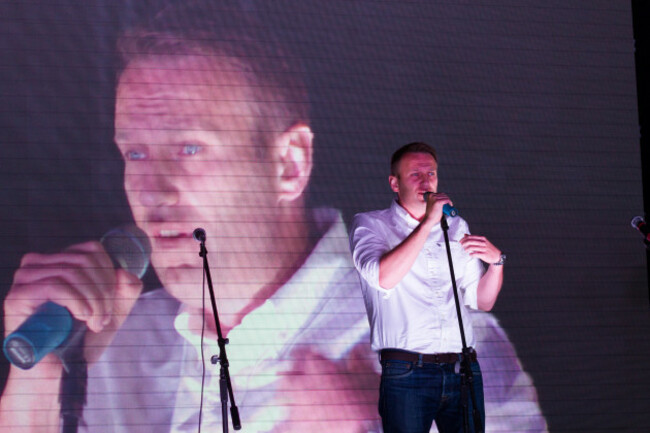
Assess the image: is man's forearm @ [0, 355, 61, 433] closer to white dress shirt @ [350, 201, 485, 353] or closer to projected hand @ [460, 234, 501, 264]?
white dress shirt @ [350, 201, 485, 353]

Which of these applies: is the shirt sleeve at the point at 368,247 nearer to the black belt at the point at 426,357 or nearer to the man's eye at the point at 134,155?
the black belt at the point at 426,357

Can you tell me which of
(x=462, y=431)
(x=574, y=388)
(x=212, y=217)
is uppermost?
(x=212, y=217)

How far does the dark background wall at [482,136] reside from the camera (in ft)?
12.8

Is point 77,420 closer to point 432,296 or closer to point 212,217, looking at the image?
point 212,217

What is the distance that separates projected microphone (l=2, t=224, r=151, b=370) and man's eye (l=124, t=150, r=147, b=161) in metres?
0.48

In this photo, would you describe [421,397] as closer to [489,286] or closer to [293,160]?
[489,286]

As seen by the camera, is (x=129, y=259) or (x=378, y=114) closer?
(x=129, y=259)

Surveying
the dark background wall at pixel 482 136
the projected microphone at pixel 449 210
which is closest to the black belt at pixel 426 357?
the projected microphone at pixel 449 210

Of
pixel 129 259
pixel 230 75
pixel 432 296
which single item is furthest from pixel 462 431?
pixel 230 75

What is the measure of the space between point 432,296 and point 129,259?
1.89m

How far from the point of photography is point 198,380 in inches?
150

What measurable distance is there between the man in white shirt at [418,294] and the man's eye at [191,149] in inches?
60.8

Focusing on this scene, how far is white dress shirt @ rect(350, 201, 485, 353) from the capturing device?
246 centimetres

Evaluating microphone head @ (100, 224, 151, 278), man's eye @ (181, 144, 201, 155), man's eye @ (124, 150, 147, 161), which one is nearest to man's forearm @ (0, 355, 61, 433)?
microphone head @ (100, 224, 151, 278)
